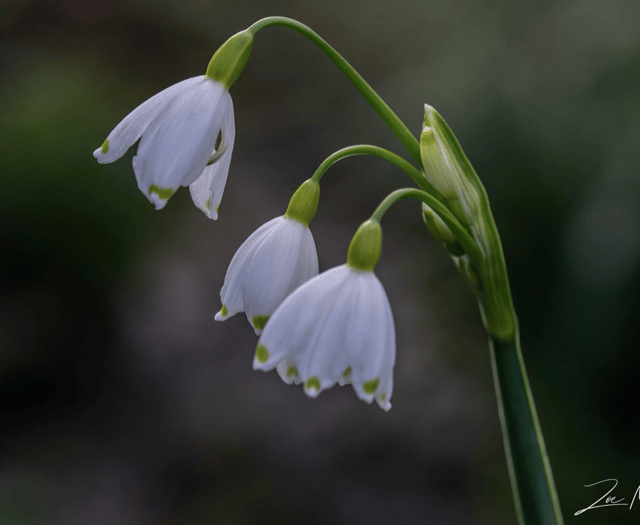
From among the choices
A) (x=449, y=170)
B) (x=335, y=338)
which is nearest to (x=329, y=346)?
(x=335, y=338)

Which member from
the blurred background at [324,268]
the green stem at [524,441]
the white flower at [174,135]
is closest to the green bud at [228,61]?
the white flower at [174,135]

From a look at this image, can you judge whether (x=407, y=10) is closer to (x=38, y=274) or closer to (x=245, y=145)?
(x=245, y=145)

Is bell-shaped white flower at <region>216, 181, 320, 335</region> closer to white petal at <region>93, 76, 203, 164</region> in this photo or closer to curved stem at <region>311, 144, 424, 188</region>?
curved stem at <region>311, 144, 424, 188</region>

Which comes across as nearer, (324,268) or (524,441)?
(524,441)

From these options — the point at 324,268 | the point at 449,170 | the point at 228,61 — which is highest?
the point at 324,268

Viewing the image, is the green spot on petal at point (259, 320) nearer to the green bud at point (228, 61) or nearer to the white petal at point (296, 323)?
the white petal at point (296, 323)

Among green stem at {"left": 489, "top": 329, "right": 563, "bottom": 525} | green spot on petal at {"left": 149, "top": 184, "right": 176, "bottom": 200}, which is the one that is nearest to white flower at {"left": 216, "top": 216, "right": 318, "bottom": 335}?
green spot on petal at {"left": 149, "top": 184, "right": 176, "bottom": 200}

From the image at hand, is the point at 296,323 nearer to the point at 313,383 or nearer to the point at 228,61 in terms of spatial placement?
the point at 313,383

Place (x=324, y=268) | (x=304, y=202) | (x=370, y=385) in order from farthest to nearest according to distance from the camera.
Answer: (x=324, y=268) → (x=304, y=202) → (x=370, y=385)
